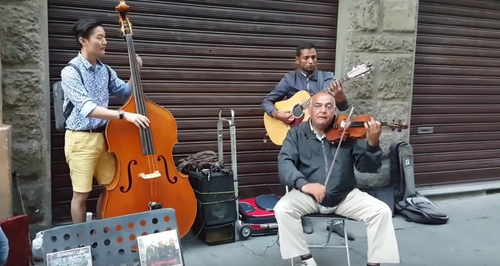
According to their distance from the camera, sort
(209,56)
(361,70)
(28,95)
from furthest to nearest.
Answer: (209,56) < (361,70) < (28,95)

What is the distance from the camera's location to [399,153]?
4.59 metres

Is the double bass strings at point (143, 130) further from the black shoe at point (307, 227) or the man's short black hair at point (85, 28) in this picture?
the black shoe at point (307, 227)

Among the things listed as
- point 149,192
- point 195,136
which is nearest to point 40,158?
point 149,192

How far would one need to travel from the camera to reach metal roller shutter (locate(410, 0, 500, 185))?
5.06 meters

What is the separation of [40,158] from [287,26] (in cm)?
241

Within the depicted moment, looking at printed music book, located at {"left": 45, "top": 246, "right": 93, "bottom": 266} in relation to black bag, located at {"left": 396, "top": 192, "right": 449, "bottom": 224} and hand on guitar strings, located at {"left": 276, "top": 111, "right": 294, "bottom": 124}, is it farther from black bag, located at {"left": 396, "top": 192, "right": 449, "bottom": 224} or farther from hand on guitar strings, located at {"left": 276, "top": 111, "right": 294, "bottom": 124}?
black bag, located at {"left": 396, "top": 192, "right": 449, "bottom": 224}

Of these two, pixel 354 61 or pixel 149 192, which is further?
pixel 354 61

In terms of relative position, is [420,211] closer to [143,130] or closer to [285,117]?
[285,117]

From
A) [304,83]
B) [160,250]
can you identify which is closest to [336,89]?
[304,83]

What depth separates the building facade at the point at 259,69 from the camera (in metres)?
3.45

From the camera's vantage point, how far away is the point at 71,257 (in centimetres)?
231

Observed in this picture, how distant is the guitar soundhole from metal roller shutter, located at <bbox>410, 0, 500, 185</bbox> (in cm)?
175

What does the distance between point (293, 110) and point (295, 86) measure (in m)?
0.25

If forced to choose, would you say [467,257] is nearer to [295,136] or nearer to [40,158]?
[295,136]
